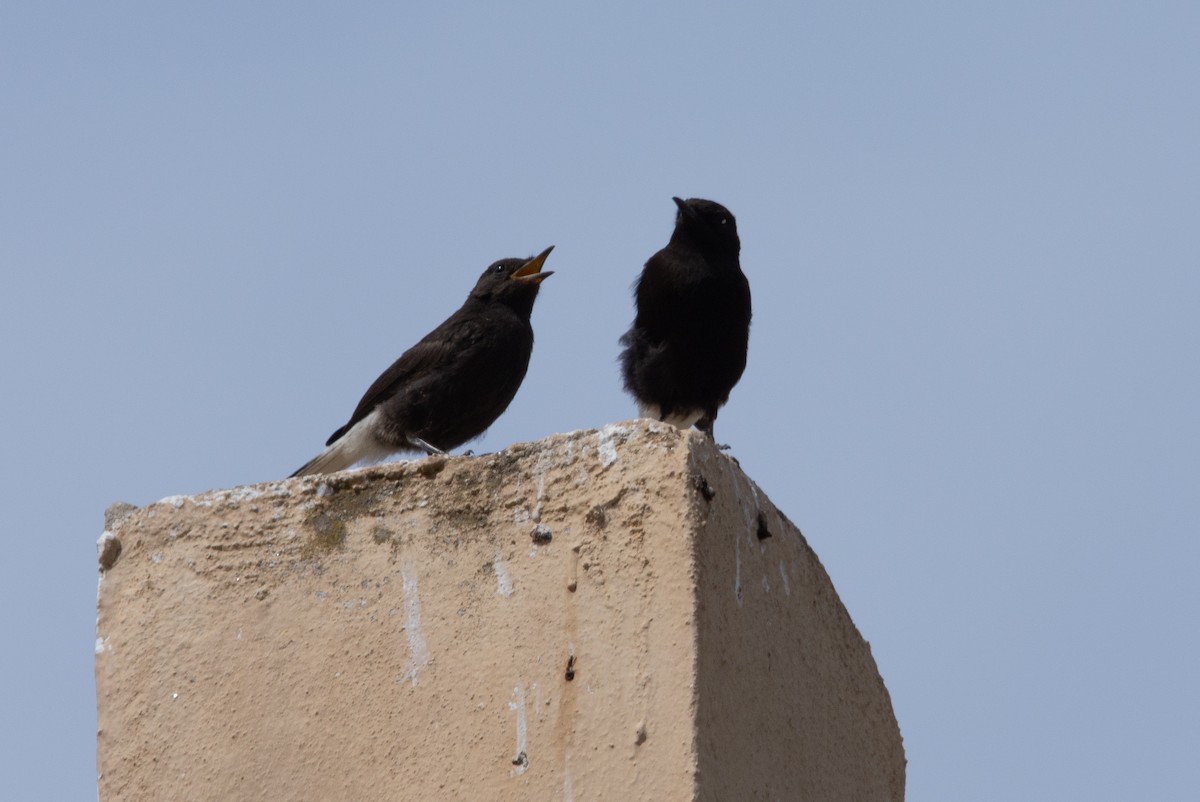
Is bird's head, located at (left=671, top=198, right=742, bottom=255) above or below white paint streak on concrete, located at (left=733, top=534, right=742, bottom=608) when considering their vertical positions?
above

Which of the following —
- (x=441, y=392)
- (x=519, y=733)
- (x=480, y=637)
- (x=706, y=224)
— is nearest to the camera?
(x=519, y=733)

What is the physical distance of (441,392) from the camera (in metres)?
7.54

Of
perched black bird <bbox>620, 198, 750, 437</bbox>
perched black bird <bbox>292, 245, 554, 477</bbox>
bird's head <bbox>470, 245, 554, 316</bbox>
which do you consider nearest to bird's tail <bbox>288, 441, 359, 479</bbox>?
perched black bird <bbox>292, 245, 554, 477</bbox>

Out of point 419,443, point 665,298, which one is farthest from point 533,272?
point 419,443

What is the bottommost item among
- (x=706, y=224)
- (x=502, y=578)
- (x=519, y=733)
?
(x=519, y=733)

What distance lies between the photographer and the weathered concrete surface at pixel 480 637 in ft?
11.4

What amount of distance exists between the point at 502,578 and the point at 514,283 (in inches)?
177

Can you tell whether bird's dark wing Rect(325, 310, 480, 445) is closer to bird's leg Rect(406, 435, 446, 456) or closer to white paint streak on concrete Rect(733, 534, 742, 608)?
bird's leg Rect(406, 435, 446, 456)

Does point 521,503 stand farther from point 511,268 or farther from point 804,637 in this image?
point 511,268

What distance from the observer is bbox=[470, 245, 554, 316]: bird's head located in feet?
26.5

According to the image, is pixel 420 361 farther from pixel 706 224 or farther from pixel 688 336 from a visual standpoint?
pixel 706 224

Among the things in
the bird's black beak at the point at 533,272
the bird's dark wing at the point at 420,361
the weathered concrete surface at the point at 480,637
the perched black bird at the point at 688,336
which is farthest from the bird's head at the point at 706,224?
the weathered concrete surface at the point at 480,637

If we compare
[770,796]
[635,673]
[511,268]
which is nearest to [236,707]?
[635,673]

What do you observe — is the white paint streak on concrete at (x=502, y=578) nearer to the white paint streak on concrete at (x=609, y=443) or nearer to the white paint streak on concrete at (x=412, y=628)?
the white paint streak on concrete at (x=412, y=628)
